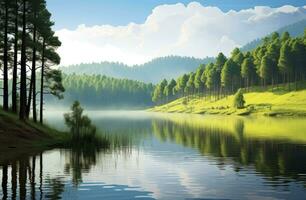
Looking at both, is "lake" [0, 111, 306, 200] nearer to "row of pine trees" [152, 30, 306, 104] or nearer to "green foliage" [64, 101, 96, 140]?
"green foliage" [64, 101, 96, 140]

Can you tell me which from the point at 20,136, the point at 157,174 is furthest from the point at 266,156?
the point at 20,136

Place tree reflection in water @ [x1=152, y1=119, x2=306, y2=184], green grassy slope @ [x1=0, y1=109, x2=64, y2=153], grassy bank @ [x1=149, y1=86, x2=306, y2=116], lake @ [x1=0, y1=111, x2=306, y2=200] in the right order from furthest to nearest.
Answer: grassy bank @ [x1=149, y1=86, x2=306, y2=116] < green grassy slope @ [x1=0, y1=109, x2=64, y2=153] < tree reflection in water @ [x1=152, y1=119, x2=306, y2=184] < lake @ [x1=0, y1=111, x2=306, y2=200]

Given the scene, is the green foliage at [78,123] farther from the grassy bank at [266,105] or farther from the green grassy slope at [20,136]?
the grassy bank at [266,105]

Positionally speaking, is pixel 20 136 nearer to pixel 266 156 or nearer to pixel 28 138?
pixel 28 138

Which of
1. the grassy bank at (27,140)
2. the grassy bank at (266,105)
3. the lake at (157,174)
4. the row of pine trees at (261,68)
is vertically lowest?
the lake at (157,174)

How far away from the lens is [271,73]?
490 feet

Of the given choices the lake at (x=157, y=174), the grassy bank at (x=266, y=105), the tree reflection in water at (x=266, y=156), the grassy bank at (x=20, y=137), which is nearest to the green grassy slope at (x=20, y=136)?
the grassy bank at (x=20, y=137)

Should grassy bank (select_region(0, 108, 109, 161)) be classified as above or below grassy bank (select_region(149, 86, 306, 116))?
below

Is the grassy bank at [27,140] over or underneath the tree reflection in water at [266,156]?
over

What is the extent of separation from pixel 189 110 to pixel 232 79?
67.0 ft

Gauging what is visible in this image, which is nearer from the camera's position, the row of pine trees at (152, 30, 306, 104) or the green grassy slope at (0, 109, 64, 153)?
the green grassy slope at (0, 109, 64, 153)

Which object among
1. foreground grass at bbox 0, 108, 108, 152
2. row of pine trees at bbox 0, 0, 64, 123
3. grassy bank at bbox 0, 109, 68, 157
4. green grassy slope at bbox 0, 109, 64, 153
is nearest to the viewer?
grassy bank at bbox 0, 109, 68, 157

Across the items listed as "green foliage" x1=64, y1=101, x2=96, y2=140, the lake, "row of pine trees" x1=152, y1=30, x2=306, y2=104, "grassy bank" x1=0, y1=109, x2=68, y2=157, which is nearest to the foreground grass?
"grassy bank" x1=0, y1=109, x2=68, y2=157

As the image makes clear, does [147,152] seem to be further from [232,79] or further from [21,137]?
[232,79]
